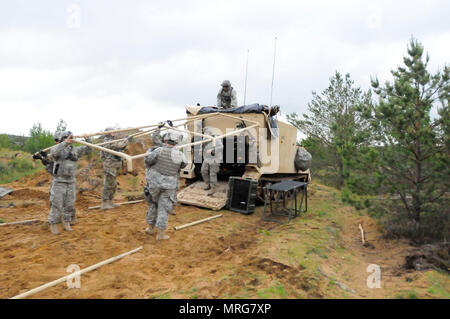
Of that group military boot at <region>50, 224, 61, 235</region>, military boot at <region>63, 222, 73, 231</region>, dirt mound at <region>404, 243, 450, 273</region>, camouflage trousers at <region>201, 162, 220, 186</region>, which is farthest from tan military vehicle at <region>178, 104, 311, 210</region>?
dirt mound at <region>404, 243, 450, 273</region>

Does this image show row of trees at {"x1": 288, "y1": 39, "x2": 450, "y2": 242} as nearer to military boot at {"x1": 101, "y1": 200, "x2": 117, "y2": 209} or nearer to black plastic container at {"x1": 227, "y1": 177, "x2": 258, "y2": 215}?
black plastic container at {"x1": 227, "y1": 177, "x2": 258, "y2": 215}

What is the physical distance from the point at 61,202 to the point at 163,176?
2.00 m

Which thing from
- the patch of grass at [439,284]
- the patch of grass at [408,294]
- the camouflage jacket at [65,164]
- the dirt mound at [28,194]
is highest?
the camouflage jacket at [65,164]

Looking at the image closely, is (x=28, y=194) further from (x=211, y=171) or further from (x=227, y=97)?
(x=227, y=97)

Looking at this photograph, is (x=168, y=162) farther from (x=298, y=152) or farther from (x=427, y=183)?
(x=298, y=152)

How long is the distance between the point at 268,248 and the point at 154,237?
84.4 inches

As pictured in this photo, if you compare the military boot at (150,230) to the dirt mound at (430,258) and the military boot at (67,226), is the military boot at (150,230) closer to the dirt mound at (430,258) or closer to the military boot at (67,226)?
the military boot at (67,226)

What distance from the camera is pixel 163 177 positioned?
5586 mm

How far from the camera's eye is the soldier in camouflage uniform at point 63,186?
5738mm

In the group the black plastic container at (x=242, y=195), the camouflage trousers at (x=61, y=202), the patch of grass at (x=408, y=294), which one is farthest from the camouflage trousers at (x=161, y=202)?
the patch of grass at (x=408, y=294)

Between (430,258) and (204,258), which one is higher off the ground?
(430,258)

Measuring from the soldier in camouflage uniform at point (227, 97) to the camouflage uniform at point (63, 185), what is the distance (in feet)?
17.2

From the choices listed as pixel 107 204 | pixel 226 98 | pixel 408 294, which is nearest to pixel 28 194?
pixel 107 204
